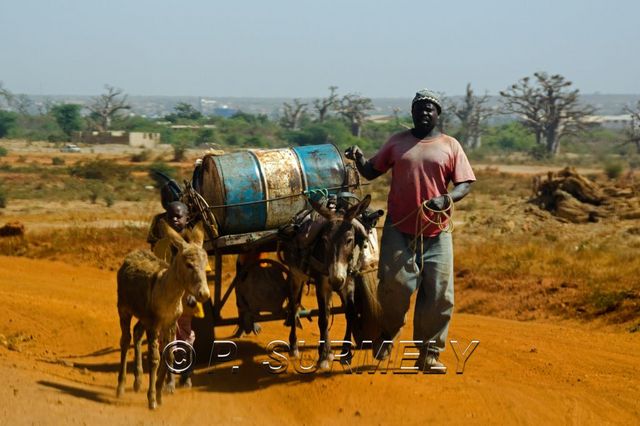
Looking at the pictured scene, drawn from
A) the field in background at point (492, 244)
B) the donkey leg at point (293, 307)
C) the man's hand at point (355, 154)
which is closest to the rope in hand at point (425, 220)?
the man's hand at point (355, 154)

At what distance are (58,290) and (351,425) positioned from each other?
7834 millimetres

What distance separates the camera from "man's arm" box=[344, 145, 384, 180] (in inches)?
355

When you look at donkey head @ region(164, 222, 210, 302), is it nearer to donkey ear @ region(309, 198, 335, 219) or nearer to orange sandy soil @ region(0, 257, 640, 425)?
orange sandy soil @ region(0, 257, 640, 425)

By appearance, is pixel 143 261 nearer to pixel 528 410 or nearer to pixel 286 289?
pixel 286 289

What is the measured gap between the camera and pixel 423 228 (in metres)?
8.54

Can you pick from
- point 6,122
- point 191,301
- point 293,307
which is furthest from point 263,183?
point 6,122

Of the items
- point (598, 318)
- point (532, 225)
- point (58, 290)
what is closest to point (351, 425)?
point (598, 318)

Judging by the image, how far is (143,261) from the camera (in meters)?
8.82

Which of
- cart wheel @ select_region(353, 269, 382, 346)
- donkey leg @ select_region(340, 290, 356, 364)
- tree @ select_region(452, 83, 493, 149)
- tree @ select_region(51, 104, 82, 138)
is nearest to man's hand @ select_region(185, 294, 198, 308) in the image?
donkey leg @ select_region(340, 290, 356, 364)

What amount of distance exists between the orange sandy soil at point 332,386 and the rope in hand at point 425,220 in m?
1.20

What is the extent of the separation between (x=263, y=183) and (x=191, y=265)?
231 cm

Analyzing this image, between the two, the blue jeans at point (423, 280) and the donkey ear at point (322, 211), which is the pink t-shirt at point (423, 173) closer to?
the blue jeans at point (423, 280)

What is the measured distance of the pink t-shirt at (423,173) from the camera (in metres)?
8.59

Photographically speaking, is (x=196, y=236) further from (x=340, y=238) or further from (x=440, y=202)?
(x=440, y=202)
